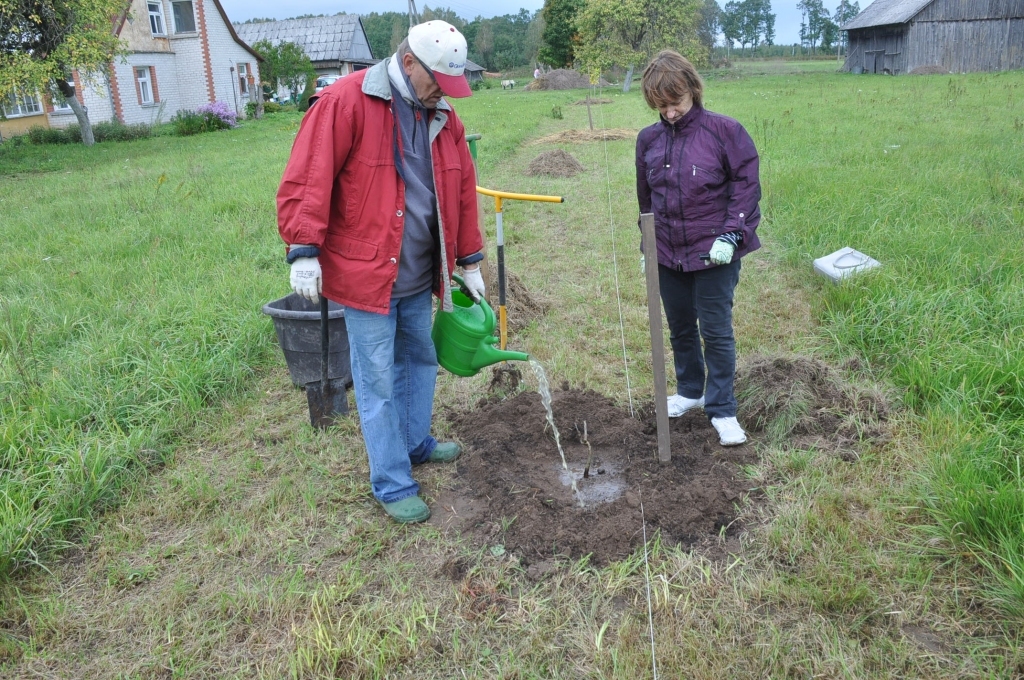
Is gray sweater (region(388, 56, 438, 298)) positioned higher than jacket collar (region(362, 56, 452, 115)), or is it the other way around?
Answer: jacket collar (region(362, 56, 452, 115))

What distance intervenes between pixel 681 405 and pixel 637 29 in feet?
117

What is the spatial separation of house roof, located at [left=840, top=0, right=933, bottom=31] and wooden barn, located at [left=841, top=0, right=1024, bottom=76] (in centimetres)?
4

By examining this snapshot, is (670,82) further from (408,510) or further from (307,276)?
(408,510)

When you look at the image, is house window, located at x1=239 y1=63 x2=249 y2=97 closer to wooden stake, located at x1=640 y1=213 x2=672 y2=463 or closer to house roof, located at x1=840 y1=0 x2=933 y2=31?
house roof, located at x1=840 y1=0 x2=933 y2=31

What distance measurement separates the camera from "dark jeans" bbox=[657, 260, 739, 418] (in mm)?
3168

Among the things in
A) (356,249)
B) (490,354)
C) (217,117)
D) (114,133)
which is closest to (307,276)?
(356,249)

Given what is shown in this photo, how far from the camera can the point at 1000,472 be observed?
2748 millimetres

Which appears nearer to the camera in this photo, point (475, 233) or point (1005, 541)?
point (1005, 541)

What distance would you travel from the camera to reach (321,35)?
5122 cm

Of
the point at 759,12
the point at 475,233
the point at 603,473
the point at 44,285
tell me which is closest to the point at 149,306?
the point at 44,285

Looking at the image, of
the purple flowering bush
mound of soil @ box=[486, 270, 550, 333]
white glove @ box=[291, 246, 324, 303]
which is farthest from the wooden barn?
white glove @ box=[291, 246, 324, 303]

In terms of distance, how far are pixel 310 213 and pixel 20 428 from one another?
75.1 inches

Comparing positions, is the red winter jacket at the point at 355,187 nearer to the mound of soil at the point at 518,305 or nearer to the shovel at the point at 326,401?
the shovel at the point at 326,401

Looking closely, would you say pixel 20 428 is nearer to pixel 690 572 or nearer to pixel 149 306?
pixel 149 306
